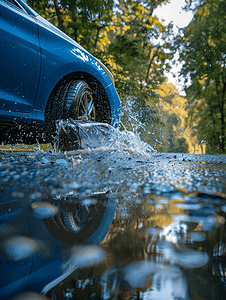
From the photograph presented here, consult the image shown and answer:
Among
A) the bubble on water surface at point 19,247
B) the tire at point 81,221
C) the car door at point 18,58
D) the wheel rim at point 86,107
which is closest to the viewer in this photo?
the bubble on water surface at point 19,247

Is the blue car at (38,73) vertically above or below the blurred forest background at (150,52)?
below

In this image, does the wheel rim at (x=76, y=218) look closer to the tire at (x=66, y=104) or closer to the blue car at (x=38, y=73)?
the blue car at (x=38, y=73)

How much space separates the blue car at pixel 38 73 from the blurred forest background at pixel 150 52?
10.5 ft

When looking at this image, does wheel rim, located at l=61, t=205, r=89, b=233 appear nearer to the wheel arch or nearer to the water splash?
the water splash

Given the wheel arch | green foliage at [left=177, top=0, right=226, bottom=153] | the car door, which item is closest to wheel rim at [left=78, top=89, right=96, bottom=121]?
the wheel arch

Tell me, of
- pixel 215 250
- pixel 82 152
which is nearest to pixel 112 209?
pixel 215 250

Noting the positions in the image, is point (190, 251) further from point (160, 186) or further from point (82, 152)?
point (82, 152)

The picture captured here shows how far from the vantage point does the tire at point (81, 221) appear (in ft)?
2.01

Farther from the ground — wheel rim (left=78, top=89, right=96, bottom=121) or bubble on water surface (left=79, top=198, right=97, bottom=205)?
wheel rim (left=78, top=89, right=96, bottom=121)

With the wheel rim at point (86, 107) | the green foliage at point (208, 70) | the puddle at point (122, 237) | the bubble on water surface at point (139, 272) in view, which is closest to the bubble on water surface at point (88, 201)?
the puddle at point (122, 237)

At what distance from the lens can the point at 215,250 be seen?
54 cm

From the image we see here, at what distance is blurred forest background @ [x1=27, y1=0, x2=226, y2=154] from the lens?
19.7ft

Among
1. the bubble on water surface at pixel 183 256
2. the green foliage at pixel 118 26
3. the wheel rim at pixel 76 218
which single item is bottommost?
the bubble on water surface at pixel 183 256

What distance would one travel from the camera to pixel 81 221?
737 millimetres
